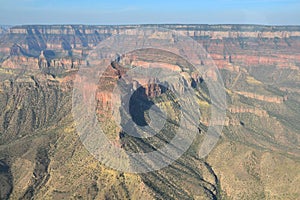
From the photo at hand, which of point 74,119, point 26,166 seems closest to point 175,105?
point 74,119

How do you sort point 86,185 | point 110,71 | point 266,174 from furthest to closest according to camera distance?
point 110,71 < point 266,174 < point 86,185

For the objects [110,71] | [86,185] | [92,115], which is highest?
[110,71]

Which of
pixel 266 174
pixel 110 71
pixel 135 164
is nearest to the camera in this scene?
pixel 135 164

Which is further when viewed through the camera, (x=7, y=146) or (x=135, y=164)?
(x=7, y=146)

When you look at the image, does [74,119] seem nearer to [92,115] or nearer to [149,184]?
[92,115]

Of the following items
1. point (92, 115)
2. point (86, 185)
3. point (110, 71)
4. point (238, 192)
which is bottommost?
point (238, 192)

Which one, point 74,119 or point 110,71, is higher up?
point 110,71

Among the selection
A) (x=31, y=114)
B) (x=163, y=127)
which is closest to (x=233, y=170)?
(x=163, y=127)

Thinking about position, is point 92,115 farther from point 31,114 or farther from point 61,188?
point 31,114

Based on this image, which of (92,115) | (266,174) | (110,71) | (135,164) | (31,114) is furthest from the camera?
(31,114)
